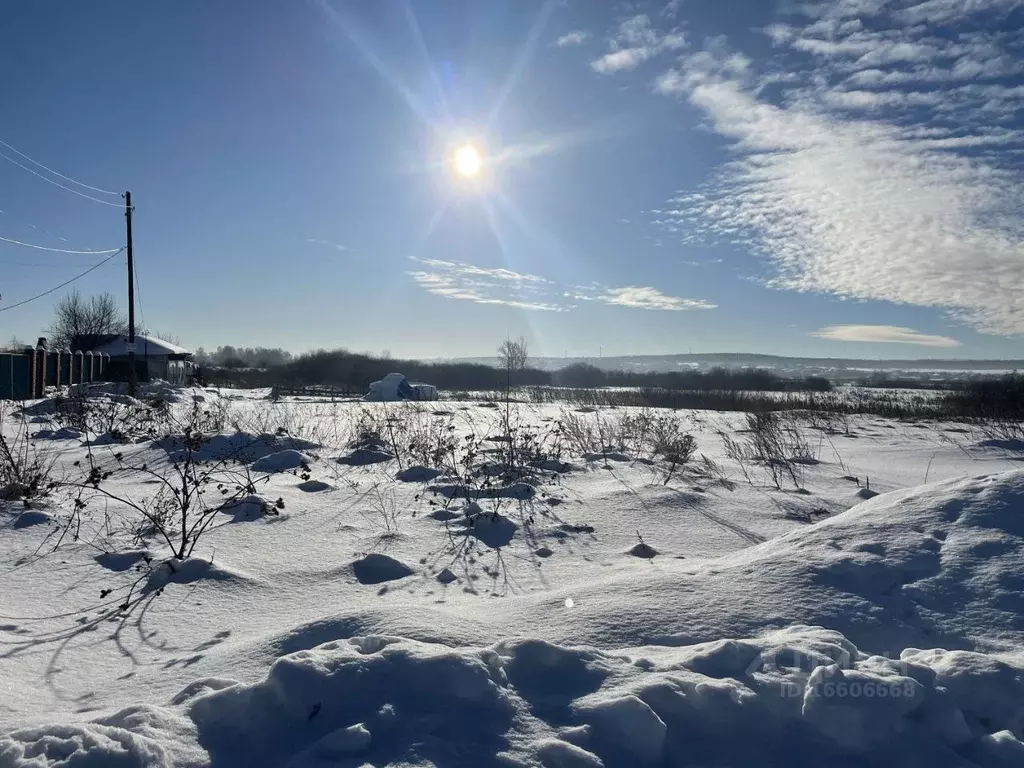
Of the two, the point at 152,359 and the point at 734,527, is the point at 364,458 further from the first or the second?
the point at 152,359

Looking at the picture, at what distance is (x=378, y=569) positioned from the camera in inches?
145

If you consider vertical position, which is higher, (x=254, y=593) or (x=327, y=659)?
(x=327, y=659)

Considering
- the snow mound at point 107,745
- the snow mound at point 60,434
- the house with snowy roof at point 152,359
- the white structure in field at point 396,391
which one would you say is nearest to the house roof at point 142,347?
the house with snowy roof at point 152,359

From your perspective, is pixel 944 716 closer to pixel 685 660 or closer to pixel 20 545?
pixel 685 660

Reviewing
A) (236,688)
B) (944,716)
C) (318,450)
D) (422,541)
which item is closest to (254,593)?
(422,541)

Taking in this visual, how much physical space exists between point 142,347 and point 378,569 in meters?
32.4

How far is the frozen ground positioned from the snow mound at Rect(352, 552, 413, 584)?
0.01m

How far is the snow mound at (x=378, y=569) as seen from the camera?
3.58 m

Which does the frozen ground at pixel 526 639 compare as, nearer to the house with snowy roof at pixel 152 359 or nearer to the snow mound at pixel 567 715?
the snow mound at pixel 567 715

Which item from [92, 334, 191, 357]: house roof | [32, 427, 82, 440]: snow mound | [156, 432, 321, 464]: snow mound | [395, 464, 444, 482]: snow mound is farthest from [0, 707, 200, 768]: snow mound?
[92, 334, 191, 357]: house roof

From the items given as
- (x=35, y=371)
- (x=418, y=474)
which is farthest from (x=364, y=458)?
(x=35, y=371)

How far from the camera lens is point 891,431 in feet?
45.0

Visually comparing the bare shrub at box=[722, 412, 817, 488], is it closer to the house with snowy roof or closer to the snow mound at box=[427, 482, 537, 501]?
the snow mound at box=[427, 482, 537, 501]

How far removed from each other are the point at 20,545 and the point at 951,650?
17.3 ft
